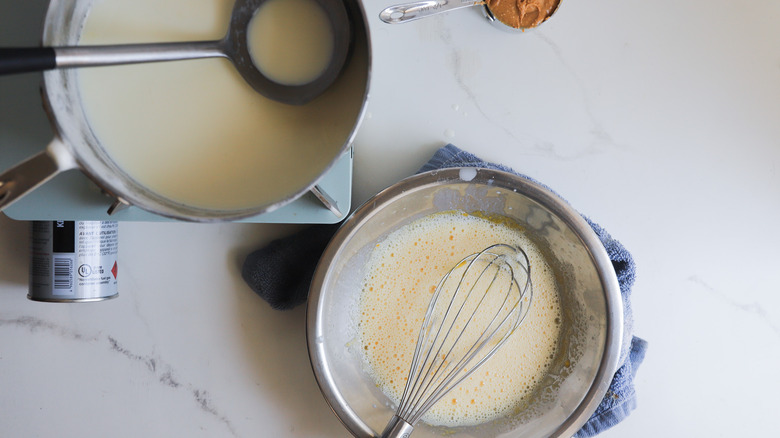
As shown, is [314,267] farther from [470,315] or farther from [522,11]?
[522,11]

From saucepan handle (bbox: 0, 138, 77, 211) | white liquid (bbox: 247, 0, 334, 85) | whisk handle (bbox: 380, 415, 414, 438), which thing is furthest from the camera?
whisk handle (bbox: 380, 415, 414, 438)

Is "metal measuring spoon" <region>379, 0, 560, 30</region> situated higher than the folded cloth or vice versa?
"metal measuring spoon" <region>379, 0, 560, 30</region>

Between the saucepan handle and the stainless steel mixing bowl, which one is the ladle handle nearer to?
the saucepan handle

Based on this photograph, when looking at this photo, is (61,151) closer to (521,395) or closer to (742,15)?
(521,395)

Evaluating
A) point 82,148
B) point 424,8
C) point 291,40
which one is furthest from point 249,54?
point 424,8

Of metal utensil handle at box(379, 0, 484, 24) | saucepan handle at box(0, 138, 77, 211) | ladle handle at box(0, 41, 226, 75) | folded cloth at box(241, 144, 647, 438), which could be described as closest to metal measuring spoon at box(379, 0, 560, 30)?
metal utensil handle at box(379, 0, 484, 24)

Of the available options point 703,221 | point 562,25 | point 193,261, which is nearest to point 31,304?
point 193,261
